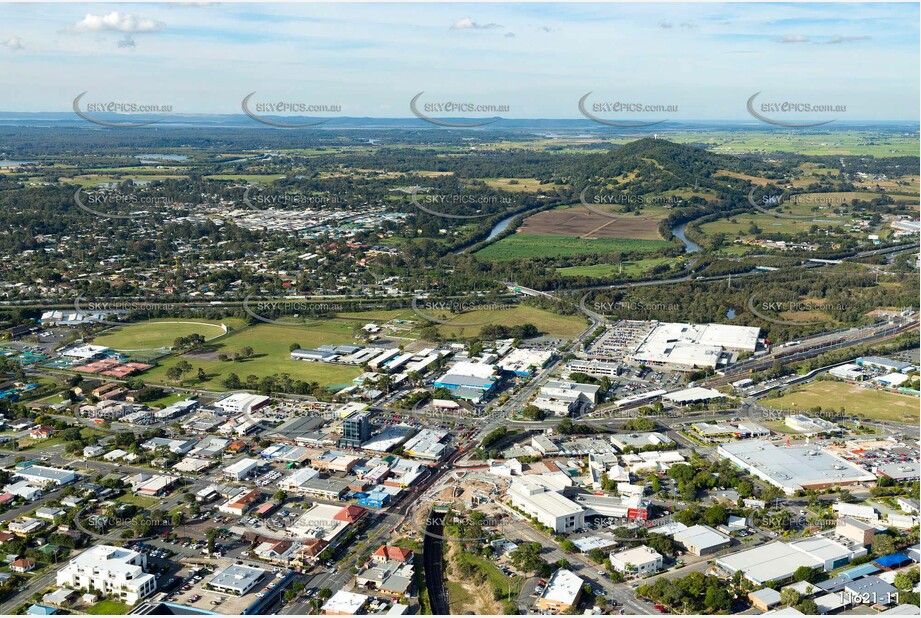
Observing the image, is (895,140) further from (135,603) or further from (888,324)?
(135,603)

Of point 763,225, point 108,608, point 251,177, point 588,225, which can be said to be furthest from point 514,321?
point 251,177

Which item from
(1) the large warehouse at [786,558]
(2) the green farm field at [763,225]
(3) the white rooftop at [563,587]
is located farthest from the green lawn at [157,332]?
(2) the green farm field at [763,225]

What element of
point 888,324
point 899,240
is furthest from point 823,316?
point 899,240

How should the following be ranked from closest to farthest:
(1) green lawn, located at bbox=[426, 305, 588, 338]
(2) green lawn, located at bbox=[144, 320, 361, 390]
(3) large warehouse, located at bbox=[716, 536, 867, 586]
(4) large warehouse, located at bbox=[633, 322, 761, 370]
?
(3) large warehouse, located at bbox=[716, 536, 867, 586] → (2) green lawn, located at bbox=[144, 320, 361, 390] → (4) large warehouse, located at bbox=[633, 322, 761, 370] → (1) green lawn, located at bbox=[426, 305, 588, 338]

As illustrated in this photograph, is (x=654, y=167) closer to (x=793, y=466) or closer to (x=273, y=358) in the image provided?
(x=273, y=358)

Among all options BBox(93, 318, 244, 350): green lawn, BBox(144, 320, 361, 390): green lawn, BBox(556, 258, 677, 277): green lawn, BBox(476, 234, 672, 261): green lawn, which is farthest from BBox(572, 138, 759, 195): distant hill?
BBox(93, 318, 244, 350): green lawn

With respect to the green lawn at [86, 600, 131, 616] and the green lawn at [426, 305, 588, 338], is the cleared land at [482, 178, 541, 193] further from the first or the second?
the green lawn at [86, 600, 131, 616]

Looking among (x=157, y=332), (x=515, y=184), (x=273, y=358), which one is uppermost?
(x=515, y=184)
